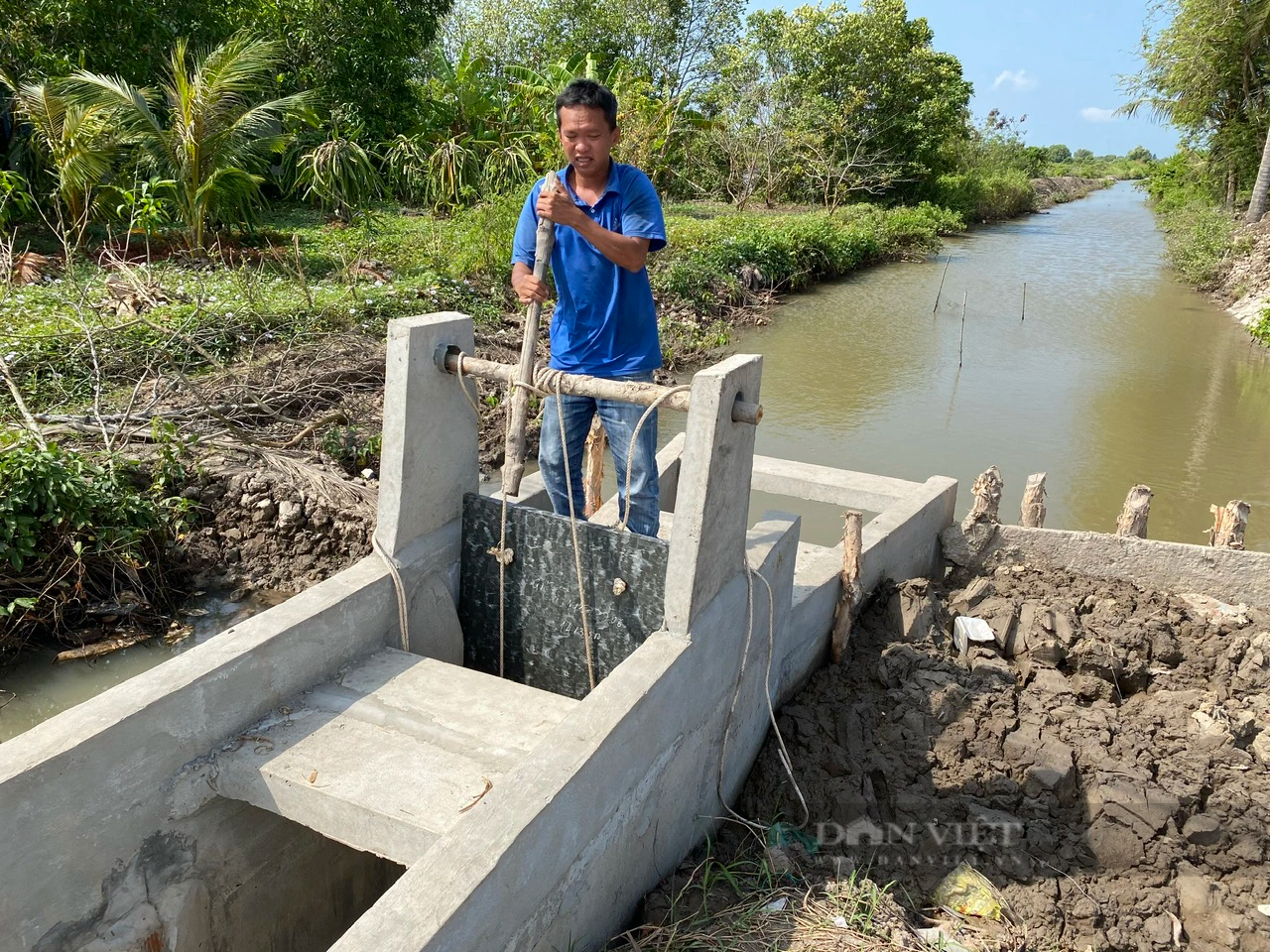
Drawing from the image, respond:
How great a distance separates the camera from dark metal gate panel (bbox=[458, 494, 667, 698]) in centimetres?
296

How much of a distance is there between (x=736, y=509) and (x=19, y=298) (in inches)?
269

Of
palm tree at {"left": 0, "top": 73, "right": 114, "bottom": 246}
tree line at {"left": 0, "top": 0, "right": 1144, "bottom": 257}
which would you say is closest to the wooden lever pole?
tree line at {"left": 0, "top": 0, "right": 1144, "bottom": 257}

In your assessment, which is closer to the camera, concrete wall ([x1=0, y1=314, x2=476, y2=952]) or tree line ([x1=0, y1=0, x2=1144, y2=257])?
concrete wall ([x1=0, y1=314, x2=476, y2=952])

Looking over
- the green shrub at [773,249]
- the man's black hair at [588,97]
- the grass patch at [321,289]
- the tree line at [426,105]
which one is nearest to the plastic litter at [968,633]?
the man's black hair at [588,97]

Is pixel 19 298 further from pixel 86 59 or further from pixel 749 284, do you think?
pixel 749 284

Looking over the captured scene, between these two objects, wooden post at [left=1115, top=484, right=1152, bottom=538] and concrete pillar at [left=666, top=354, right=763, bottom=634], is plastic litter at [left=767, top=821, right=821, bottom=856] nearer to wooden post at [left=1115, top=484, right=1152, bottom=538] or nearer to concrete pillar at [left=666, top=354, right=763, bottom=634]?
concrete pillar at [left=666, top=354, right=763, bottom=634]

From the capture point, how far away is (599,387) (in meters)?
2.84

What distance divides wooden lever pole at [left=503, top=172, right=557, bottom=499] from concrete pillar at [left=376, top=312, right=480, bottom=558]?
0.20 m

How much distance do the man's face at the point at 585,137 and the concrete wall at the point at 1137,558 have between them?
9.30 ft

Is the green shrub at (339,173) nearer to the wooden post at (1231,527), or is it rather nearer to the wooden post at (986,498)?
the wooden post at (986,498)

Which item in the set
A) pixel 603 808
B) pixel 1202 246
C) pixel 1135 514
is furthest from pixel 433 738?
pixel 1202 246

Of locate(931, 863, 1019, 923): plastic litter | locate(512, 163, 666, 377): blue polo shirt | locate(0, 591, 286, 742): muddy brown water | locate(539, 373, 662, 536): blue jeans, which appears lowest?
locate(0, 591, 286, 742): muddy brown water

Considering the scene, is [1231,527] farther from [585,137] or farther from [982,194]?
[982,194]

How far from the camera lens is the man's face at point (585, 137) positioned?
10.0 feet
